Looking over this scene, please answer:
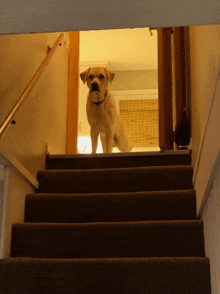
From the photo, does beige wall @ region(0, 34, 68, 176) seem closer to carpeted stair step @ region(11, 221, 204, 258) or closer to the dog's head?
the dog's head

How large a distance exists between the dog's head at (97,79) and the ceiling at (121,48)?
2.17 metres

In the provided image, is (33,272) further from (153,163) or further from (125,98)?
(125,98)

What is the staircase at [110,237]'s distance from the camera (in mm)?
1658

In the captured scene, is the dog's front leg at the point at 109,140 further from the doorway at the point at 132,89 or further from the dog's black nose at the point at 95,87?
the doorway at the point at 132,89

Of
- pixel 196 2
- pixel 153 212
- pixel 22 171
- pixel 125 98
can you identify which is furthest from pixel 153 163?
pixel 125 98

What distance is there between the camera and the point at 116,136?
4309 millimetres

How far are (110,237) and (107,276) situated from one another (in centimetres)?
30

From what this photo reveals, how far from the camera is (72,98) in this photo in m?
4.26

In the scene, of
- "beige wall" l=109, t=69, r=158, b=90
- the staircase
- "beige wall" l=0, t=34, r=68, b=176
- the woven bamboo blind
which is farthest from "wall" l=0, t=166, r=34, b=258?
"beige wall" l=109, t=69, r=158, b=90

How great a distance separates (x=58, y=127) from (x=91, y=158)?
0.88m

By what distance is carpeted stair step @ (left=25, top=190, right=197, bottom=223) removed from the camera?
217 centimetres

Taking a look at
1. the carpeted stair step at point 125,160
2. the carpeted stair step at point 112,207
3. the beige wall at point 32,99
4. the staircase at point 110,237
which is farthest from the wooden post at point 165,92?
the carpeted stair step at point 112,207

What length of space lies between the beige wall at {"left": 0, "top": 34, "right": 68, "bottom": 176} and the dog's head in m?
0.27

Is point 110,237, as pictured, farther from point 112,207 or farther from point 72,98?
point 72,98
